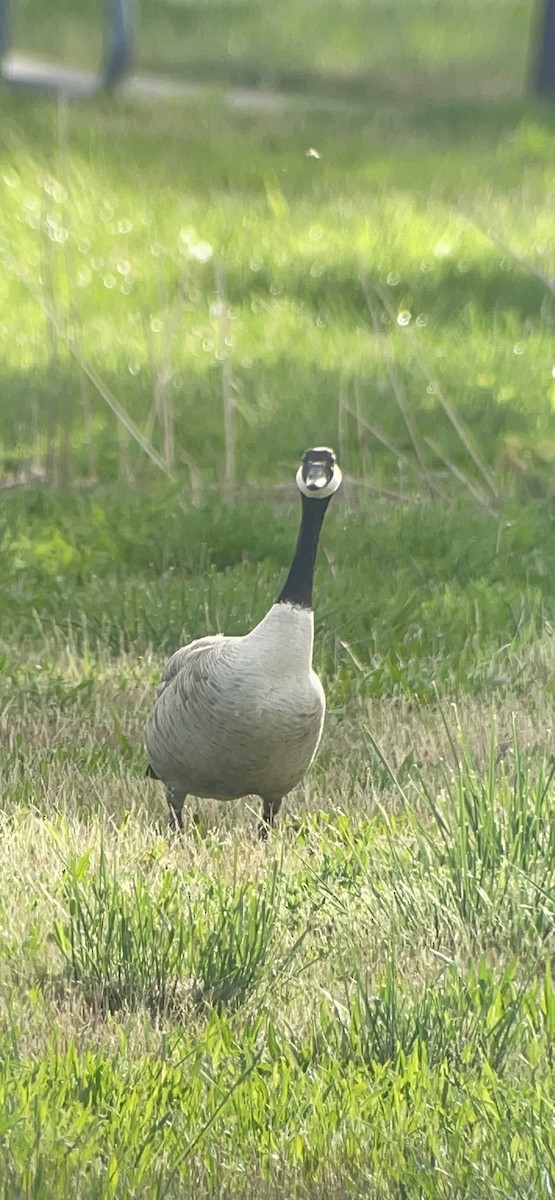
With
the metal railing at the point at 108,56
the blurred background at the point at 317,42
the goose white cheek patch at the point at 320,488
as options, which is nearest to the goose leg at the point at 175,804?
the goose white cheek patch at the point at 320,488

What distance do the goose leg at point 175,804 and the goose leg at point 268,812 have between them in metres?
0.22

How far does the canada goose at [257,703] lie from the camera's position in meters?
4.57

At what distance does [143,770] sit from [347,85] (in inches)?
788

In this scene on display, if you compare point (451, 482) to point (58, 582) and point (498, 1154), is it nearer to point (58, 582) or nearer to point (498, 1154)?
point (58, 582)

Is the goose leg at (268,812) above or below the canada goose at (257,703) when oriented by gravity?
below

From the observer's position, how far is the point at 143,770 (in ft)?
18.2

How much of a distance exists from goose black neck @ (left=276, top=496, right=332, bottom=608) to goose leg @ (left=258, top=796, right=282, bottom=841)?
589mm

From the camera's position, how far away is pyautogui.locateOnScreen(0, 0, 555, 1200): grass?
3377mm

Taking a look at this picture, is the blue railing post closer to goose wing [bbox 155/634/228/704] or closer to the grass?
the grass

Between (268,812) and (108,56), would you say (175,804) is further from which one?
(108,56)

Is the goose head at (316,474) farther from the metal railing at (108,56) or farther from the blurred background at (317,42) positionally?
the blurred background at (317,42)

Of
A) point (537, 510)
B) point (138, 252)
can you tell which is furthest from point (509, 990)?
point (138, 252)

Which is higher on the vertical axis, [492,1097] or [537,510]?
[537,510]

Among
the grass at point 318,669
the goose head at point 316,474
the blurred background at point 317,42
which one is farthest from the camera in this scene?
the blurred background at point 317,42
